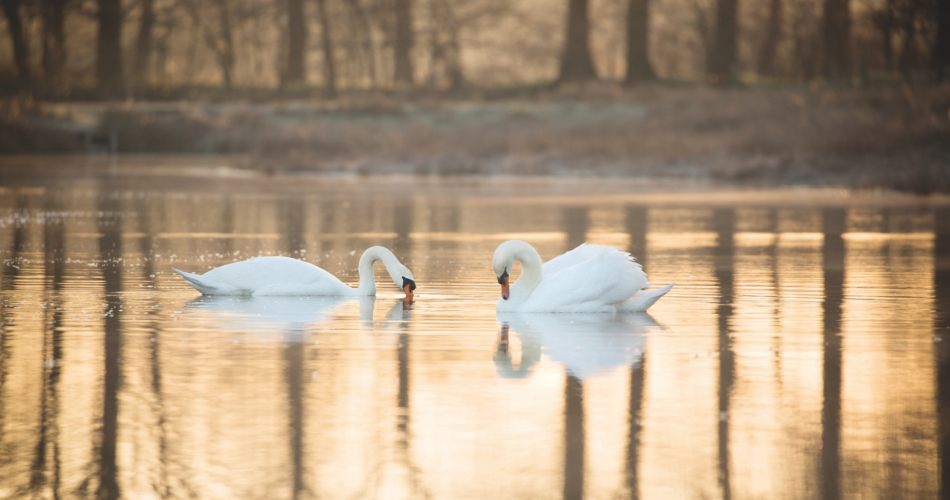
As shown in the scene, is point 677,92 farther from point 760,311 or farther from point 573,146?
point 760,311

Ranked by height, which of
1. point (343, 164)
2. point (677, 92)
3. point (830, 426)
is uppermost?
point (677, 92)

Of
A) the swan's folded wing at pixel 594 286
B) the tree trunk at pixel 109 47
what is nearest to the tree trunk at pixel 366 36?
the tree trunk at pixel 109 47

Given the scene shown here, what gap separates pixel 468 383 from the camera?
602 centimetres

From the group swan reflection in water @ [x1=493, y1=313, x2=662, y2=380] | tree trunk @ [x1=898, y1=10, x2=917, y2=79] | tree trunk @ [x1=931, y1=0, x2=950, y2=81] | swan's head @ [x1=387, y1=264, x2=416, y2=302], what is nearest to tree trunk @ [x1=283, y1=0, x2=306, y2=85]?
tree trunk @ [x1=898, y1=10, x2=917, y2=79]

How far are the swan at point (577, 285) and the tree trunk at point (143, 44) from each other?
45700 mm

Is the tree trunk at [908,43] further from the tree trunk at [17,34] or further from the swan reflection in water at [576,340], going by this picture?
the swan reflection in water at [576,340]

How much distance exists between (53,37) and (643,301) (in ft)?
155

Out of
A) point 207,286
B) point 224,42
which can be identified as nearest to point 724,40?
point 224,42

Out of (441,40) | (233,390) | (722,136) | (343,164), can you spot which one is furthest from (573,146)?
(233,390)

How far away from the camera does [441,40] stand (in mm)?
52938

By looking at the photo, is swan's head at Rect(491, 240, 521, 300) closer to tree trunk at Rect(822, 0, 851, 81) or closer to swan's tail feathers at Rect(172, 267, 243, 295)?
swan's tail feathers at Rect(172, 267, 243, 295)

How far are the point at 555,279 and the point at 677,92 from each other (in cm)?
3467

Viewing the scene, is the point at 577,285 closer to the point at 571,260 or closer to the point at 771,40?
the point at 571,260

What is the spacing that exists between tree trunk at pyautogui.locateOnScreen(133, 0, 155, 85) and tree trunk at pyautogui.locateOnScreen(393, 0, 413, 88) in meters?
9.92
